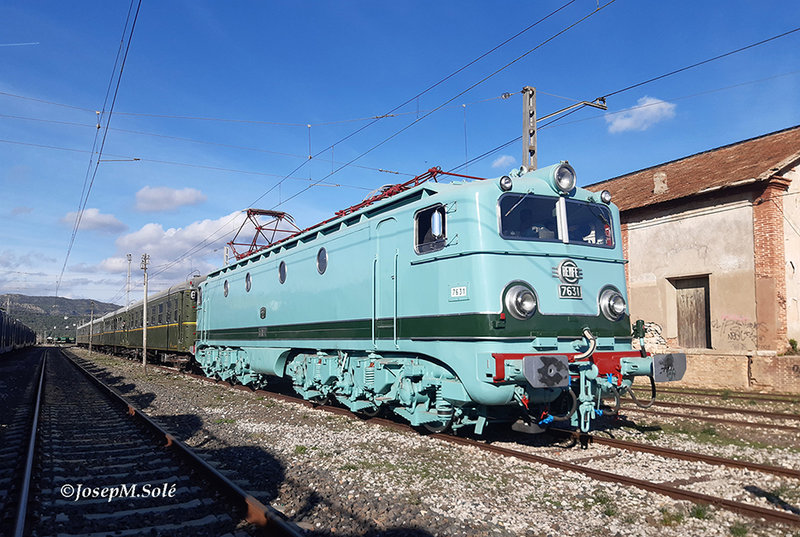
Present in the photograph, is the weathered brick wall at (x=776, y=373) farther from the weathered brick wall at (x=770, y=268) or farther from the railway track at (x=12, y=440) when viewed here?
the railway track at (x=12, y=440)

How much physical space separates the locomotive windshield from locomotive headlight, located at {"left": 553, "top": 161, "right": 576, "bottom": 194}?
0.19 m

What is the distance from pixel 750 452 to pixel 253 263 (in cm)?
1171

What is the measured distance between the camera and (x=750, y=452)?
784 cm

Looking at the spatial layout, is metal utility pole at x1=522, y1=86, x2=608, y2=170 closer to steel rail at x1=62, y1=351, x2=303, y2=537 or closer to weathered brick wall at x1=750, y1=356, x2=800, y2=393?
weathered brick wall at x1=750, y1=356, x2=800, y2=393

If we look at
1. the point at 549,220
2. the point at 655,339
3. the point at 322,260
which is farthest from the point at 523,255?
the point at 655,339

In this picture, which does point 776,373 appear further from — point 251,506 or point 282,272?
point 251,506

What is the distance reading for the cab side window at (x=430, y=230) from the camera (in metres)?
7.75

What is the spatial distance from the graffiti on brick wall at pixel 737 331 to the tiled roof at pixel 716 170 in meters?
3.94

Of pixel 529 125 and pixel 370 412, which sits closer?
pixel 370 412

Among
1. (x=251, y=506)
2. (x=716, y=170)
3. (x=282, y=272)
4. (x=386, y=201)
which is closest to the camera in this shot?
(x=251, y=506)

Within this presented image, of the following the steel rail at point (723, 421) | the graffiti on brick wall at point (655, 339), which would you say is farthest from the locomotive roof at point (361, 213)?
the graffiti on brick wall at point (655, 339)

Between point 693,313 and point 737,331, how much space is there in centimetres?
174

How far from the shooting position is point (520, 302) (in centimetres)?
711

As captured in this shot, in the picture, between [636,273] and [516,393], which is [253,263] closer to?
[516,393]
